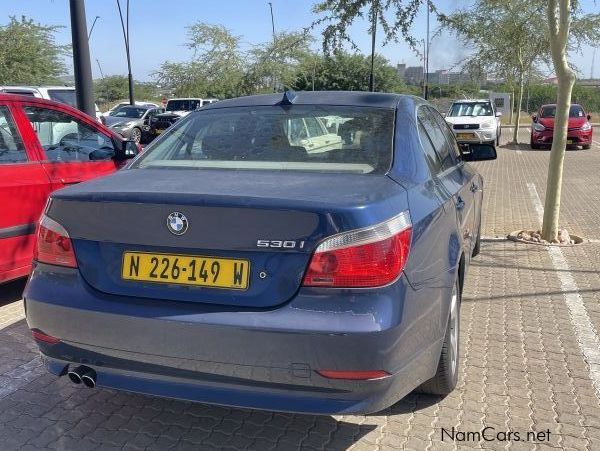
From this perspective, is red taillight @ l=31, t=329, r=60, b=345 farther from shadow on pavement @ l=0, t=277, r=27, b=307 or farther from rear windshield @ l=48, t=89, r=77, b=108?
rear windshield @ l=48, t=89, r=77, b=108

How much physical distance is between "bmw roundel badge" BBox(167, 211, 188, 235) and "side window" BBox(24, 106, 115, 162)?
3196mm

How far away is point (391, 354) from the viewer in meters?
2.42

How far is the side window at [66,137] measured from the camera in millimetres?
5305

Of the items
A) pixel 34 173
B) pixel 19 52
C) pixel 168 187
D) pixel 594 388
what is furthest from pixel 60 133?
pixel 19 52

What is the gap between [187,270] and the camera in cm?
253

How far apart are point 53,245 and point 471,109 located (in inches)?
819

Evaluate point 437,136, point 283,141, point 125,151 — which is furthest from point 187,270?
point 125,151

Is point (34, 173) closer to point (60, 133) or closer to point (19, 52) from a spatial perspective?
point (60, 133)

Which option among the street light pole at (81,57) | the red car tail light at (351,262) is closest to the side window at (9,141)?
the red car tail light at (351,262)

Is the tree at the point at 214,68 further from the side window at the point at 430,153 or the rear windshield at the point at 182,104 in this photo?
the side window at the point at 430,153

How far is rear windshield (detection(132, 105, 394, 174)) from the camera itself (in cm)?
319

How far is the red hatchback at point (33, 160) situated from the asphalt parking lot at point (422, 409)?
1.75 ft

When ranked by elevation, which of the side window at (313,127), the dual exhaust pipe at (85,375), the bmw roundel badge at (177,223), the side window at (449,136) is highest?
the side window at (313,127)

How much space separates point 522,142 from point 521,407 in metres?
24.6
